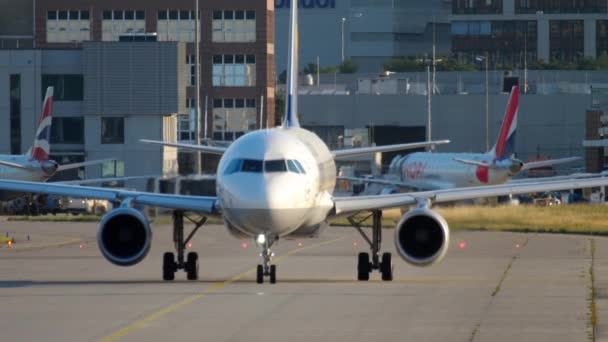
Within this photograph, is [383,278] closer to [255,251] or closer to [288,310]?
[288,310]

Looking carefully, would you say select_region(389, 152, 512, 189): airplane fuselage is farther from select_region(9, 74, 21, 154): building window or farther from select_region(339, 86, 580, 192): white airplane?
select_region(9, 74, 21, 154): building window

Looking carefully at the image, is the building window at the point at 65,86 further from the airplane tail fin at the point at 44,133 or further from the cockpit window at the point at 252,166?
the cockpit window at the point at 252,166

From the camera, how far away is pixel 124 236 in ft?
93.1

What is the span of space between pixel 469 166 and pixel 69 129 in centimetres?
2175

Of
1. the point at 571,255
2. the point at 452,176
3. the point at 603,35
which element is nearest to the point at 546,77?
the point at 603,35

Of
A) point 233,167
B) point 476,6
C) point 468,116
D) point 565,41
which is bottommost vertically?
point 233,167

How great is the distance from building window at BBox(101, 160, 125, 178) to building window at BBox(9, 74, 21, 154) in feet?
20.3

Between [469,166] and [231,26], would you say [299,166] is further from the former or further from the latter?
[231,26]

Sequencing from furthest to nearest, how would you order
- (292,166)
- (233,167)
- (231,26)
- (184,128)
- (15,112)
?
1. (184,128)
2. (231,26)
3. (15,112)
4. (292,166)
5. (233,167)

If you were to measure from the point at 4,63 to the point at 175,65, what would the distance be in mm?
9263

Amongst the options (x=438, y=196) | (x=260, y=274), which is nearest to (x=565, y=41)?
(x=438, y=196)

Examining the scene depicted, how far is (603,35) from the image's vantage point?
173 metres

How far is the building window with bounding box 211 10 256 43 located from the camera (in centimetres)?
9938

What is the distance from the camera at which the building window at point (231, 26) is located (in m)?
99.4
